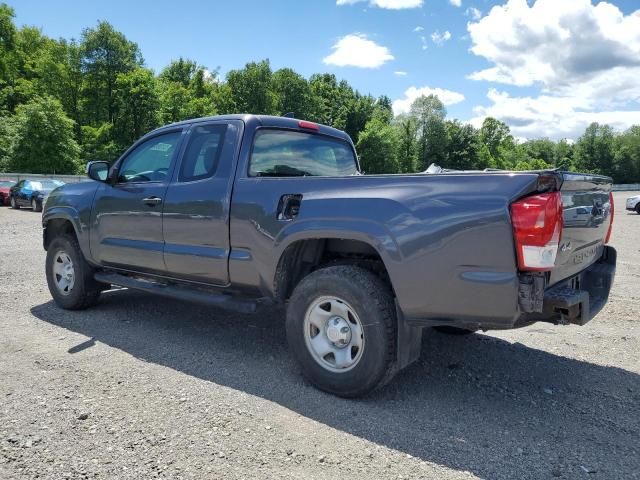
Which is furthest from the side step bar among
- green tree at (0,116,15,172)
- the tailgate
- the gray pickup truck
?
green tree at (0,116,15,172)

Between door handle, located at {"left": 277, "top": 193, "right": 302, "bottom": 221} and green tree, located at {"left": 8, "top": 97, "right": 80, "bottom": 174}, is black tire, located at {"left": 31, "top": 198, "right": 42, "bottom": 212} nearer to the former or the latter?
green tree, located at {"left": 8, "top": 97, "right": 80, "bottom": 174}

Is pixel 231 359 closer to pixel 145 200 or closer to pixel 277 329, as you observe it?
pixel 277 329

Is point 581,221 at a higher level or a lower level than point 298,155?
lower

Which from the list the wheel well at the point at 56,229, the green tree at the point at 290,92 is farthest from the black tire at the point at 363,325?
the green tree at the point at 290,92

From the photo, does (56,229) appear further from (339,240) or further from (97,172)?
(339,240)

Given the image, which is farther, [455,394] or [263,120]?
[263,120]

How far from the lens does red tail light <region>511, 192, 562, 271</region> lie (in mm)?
2672

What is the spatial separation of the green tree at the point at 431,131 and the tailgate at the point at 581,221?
7722 cm

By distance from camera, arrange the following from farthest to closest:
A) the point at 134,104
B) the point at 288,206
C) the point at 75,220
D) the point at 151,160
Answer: the point at 134,104 → the point at 75,220 → the point at 151,160 → the point at 288,206

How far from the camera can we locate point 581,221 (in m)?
3.23

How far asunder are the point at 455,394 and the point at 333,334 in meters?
1.00

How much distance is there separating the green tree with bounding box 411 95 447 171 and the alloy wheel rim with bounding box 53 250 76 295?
76.4 metres

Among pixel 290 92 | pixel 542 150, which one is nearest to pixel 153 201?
pixel 290 92

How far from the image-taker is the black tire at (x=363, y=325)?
3.20 meters
